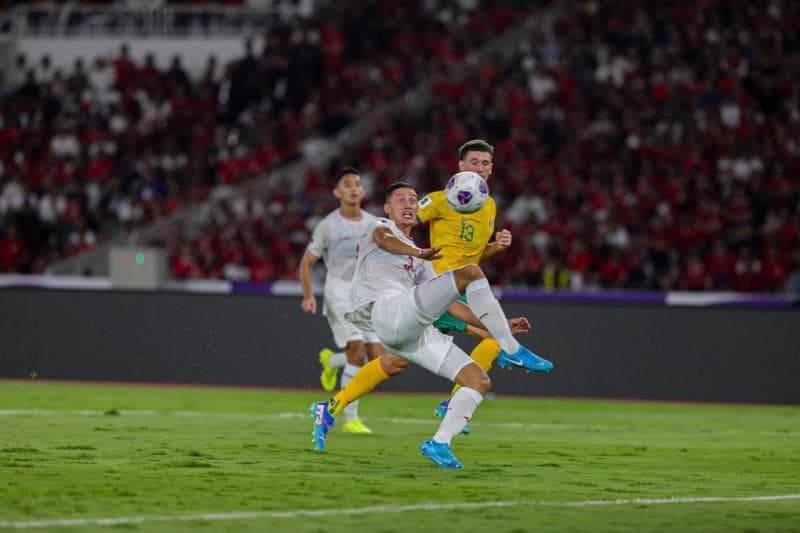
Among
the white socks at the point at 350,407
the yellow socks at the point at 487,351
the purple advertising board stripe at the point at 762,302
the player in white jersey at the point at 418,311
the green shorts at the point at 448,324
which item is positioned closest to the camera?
the player in white jersey at the point at 418,311

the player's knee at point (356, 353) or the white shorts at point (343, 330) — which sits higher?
the white shorts at point (343, 330)

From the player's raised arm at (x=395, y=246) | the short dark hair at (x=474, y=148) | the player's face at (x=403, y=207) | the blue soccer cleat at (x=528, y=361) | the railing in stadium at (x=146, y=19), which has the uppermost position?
the railing in stadium at (x=146, y=19)

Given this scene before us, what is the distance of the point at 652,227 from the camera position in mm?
26516

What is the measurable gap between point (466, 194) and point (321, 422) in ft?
8.90

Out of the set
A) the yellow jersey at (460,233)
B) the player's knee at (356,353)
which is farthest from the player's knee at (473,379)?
the player's knee at (356,353)

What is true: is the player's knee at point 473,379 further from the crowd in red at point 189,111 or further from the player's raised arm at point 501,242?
the crowd in red at point 189,111

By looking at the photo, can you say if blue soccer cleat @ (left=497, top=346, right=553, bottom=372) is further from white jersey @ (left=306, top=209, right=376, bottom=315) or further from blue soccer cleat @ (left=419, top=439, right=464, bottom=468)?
white jersey @ (left=306, top=209, right=376, bottom=315)

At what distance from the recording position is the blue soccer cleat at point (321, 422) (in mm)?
12117

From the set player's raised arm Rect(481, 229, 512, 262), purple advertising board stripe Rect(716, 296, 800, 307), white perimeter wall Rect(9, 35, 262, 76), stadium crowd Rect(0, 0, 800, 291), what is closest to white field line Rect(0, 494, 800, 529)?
player's raised arm Rect(481, 229, 512, 262)

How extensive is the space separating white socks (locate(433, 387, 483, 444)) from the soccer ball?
4.61 feet

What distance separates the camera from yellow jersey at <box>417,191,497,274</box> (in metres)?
12.4

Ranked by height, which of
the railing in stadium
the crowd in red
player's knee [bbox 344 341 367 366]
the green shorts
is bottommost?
player's knee [bbox 344 341 367 366]

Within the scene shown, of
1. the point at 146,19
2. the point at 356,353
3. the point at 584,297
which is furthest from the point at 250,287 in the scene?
the point at 146,19

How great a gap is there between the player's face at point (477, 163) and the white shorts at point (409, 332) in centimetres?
133
